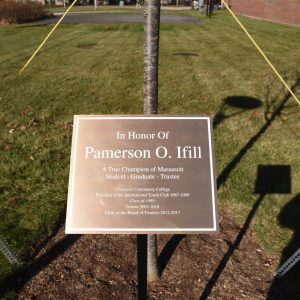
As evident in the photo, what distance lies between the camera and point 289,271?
3830mm

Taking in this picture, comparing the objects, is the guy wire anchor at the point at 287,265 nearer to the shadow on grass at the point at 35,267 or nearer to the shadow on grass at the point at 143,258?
the shadow on grass at the point at 143,258

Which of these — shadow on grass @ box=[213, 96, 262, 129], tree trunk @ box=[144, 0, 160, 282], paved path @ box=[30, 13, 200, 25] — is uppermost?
tree trunk @ box=[144, 0, 160, 282]

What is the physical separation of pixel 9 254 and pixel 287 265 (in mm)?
2859

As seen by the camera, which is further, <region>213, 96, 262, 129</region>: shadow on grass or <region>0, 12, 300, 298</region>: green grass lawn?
<region>213, 96, 262, 129</region>: shadow on grass

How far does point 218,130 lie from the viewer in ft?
22.7

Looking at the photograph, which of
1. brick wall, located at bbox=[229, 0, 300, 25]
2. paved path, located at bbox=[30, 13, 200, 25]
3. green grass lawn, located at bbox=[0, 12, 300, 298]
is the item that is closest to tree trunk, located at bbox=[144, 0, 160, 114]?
green grass lawn, located at bbox=[0, 12, 300, 298]

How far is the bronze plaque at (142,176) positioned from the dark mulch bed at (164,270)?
4.39 ft

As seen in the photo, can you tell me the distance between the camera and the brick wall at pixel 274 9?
23.9 metres

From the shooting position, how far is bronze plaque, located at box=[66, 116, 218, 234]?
8.42ft

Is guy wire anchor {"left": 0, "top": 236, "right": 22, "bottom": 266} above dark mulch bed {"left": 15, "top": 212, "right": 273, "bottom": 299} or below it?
above

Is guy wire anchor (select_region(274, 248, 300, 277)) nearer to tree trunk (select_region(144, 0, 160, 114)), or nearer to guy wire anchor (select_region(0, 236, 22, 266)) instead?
tree trunk (select_region(144, 0, 160, 114))

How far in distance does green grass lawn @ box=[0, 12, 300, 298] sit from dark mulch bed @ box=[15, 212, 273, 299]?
0.32 metres

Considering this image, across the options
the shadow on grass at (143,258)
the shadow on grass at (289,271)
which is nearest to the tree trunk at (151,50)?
the shadow on grass at (143,258)

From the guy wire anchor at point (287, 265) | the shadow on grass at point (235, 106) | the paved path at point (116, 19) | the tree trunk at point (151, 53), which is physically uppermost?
the tree trunk at point (151, 53)
